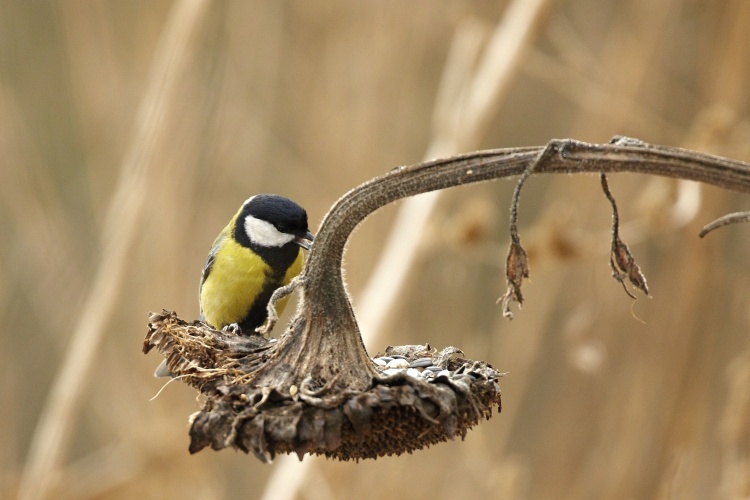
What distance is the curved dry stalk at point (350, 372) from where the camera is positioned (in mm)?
793

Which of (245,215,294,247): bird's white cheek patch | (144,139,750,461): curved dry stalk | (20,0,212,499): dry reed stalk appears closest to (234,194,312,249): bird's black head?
(245,215,294,247): bird's white cheek patch

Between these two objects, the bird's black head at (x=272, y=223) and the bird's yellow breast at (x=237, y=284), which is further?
the bird's yellow breast at (x=237, y=284)

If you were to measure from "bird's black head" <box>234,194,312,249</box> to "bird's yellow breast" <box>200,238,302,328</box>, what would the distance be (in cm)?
4

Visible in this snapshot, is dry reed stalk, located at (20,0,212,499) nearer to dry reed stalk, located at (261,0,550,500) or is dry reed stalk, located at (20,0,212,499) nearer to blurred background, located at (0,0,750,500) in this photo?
blurred background, located at (0,0,750,500)

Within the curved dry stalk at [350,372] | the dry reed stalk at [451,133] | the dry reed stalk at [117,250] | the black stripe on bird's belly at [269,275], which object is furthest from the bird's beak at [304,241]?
the curved dry stalk at [350,372]

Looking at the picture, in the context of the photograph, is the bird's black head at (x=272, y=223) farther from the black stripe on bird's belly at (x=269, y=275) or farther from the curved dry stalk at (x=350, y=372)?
the curved dry stalk at (x=350, y=372)

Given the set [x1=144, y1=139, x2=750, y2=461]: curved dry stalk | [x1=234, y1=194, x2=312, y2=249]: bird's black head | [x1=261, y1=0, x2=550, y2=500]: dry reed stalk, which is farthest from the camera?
[x1=261, y1=0, x2=550, y2=500]: dry reed stalk

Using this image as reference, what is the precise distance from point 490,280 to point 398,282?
133cm

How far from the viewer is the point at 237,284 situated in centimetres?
182

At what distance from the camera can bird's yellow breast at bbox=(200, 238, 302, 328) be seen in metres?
1.82

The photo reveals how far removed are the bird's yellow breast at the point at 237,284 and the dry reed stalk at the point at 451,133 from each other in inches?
8.4

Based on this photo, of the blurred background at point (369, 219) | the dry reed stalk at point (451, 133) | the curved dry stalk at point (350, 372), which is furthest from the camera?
the blurred background at point (369, 219)

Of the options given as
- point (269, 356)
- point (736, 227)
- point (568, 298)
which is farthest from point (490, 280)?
point (269, 356)

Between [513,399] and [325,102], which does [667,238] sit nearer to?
[513,399]
